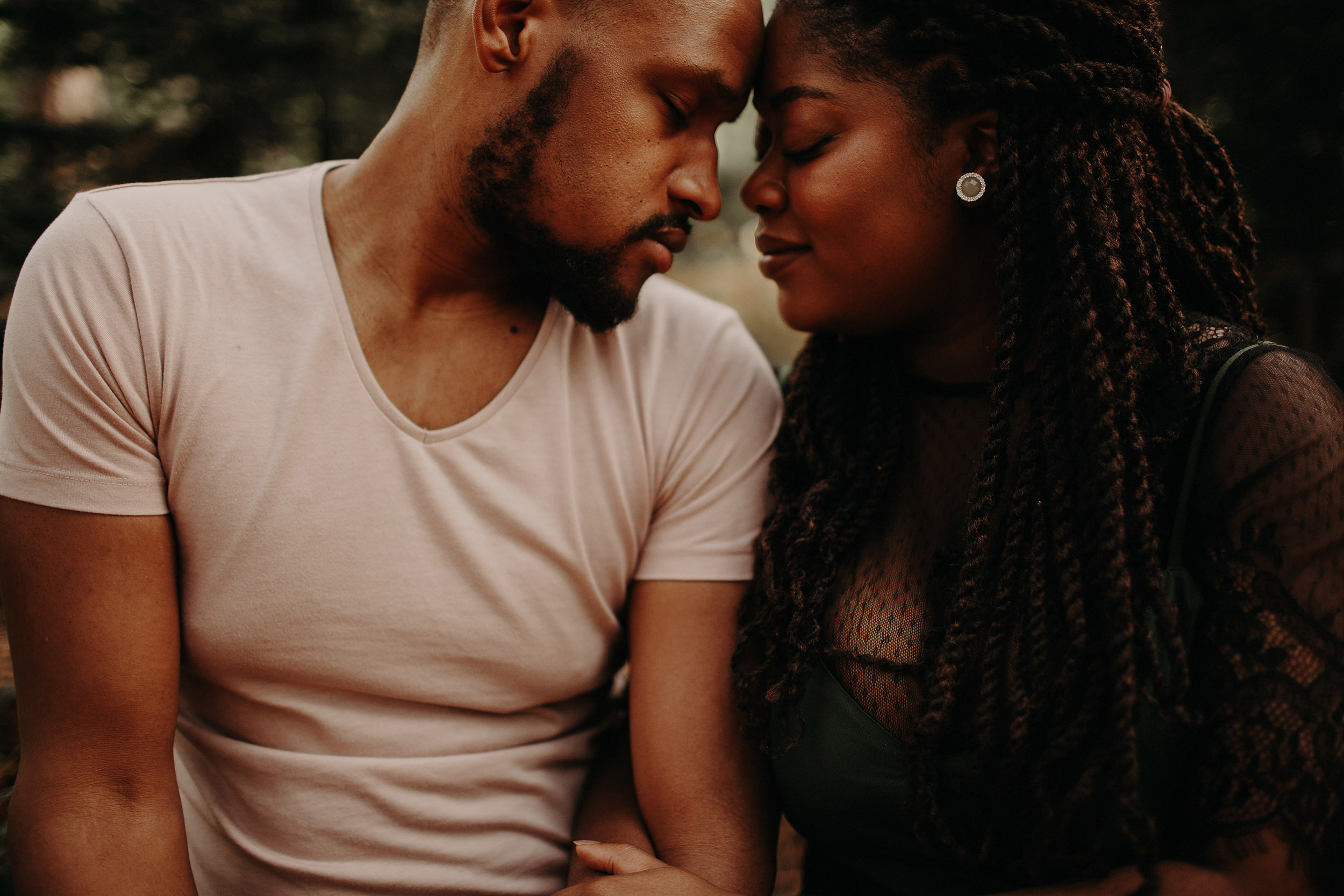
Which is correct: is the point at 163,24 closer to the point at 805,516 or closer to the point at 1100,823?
the point at 805,516

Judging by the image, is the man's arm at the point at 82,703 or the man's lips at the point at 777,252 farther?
the man's lips at the point at 777,252

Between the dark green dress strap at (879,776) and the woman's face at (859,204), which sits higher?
the woman's face at (859,204)

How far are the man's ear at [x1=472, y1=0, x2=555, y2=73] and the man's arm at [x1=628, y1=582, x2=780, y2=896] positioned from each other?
1144 millimetres

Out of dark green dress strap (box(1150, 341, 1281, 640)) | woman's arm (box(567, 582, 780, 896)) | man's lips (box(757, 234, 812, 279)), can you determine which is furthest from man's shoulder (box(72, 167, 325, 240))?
dark green dress strap (box(1150, 341, 1281, 640))

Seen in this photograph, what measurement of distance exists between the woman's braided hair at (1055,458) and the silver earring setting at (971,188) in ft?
0.22

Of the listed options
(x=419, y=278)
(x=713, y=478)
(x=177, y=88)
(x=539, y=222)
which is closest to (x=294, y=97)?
(x=177, y=88)

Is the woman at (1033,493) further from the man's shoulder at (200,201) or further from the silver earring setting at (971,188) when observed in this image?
the man's shoulder at (200,201)

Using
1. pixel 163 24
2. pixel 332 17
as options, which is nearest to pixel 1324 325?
pixel 332 17

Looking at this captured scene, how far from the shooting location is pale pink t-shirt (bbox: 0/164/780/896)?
1584 millimetres

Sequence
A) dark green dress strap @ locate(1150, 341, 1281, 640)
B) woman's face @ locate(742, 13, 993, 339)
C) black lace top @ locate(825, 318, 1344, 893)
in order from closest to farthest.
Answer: black lace top @ locate(825, 318, 1344, 893)
dark green dress strap @ locate(1150, 341, 1281, 640)
woman's face @ locate(742, 13, 993, 339)

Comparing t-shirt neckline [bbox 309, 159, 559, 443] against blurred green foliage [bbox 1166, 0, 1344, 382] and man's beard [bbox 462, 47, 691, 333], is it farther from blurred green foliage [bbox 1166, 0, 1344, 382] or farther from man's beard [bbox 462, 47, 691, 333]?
blurred green foliage [bbox 1166, 0, 1344, 382]

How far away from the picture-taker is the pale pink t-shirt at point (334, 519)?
5.20ft

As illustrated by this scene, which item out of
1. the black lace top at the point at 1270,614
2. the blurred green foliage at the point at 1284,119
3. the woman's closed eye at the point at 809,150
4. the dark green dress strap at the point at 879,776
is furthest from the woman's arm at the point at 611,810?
the blurred green foliage at the point at 1284,119

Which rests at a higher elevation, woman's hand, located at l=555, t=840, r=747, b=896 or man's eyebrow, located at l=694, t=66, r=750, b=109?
man's eyebrow, located at l=694, t=66, r=750, b=109
